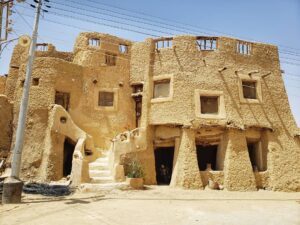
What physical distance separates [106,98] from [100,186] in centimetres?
909

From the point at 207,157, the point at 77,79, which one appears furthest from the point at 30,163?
the point at 207,157

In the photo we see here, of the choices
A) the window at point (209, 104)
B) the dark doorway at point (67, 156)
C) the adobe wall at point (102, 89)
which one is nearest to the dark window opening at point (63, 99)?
the adobe wall at point (102, 89)

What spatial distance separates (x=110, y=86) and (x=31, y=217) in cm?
1405

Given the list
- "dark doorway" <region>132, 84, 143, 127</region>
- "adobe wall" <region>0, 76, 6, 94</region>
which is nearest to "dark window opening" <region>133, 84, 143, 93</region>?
"dark doorway" <region>132, 84, 143, 127</region>

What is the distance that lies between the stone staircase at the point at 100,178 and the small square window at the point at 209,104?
→ 25.1ft

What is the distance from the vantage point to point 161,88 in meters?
20.8

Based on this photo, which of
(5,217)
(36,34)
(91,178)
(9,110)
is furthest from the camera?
(9,110)

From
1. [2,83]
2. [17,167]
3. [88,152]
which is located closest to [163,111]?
[88,152]

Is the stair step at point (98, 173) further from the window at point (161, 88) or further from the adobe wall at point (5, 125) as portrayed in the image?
the adobe wall at point (5, 125)

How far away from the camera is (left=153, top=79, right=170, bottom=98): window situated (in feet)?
67.4

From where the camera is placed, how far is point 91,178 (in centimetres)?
1531

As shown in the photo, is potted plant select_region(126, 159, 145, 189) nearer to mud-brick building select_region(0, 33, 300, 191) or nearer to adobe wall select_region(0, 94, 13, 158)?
mud-brick building select_region(0, 33, 300, 191)

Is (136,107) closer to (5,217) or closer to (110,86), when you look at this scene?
(110,86)

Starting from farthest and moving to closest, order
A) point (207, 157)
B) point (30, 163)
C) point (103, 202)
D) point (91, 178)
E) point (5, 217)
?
1. point (207, 157)
2. point (30, 163)
3. point (91, 178)
4. point (103, 202)
5. point (5, 217)
